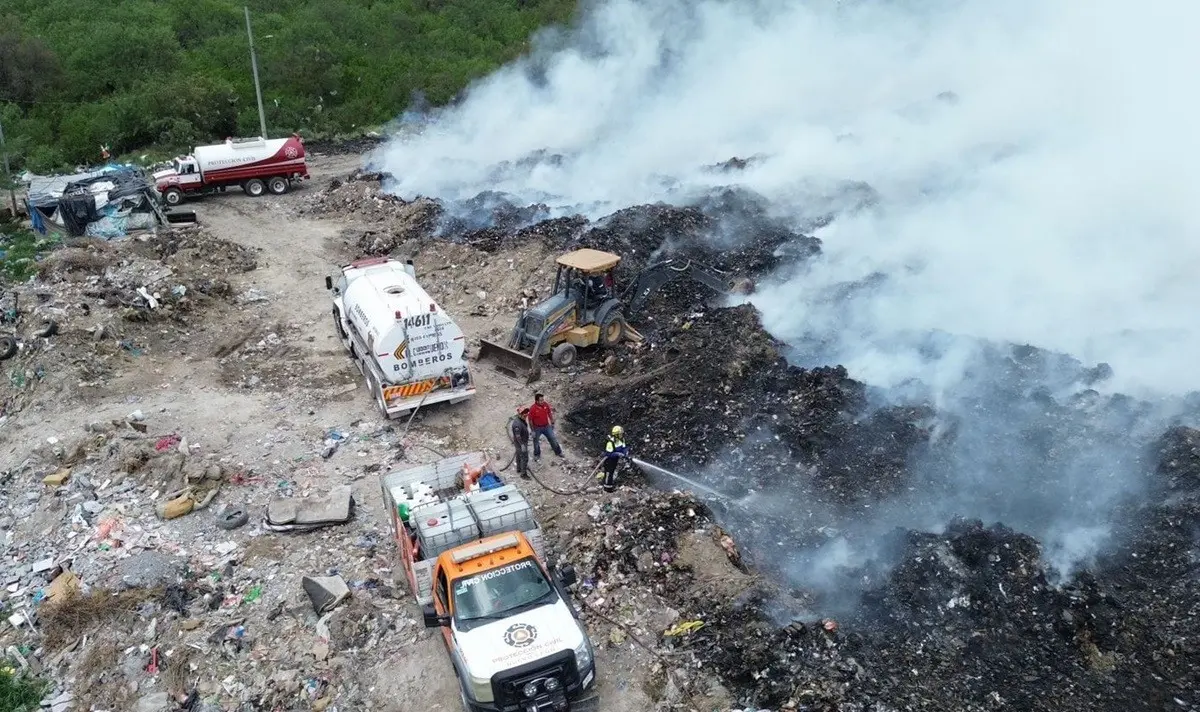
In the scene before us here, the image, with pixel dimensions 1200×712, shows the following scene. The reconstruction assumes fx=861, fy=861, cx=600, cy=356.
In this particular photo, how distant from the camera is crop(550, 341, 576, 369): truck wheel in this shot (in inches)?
611

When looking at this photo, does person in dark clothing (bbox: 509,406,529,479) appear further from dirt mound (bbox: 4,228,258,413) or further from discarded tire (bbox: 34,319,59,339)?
discarded tire (bbox: 34,319,59,339)

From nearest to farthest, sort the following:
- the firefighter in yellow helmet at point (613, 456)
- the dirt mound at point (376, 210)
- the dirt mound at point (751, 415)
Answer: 1. the firefighter in yellow helmet at point (613, 456)
2. the dirt mound at point (751, 415)
3. the dirt mound at point (376, 210)

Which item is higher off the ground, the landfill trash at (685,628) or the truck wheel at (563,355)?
the landfill trash at (685,628)

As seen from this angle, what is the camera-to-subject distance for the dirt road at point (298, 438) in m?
9.12

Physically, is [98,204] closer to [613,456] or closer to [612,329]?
[612,329]

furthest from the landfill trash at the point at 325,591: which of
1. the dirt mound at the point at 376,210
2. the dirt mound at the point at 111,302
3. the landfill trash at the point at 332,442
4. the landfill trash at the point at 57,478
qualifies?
the dirt mound at the point at 376,210

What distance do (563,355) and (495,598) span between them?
7.46m

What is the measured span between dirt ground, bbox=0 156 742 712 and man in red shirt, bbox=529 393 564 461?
0.98 feet

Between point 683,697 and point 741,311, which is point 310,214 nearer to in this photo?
point 741,311

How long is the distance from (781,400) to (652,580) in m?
4.38

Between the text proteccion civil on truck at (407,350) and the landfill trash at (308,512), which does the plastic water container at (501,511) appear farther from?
the text proteccion civil on truck at (407,350)

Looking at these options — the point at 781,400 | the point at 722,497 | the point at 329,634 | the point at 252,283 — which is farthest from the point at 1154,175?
the point at 252,283

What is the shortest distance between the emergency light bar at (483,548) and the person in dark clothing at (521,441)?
3326 millimetres

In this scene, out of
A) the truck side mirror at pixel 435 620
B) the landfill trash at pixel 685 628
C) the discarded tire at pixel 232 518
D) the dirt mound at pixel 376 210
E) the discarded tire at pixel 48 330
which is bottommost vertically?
the dirt mound at pixel 376 210
